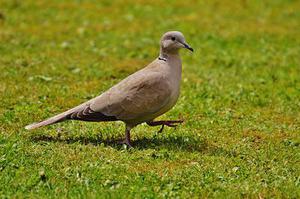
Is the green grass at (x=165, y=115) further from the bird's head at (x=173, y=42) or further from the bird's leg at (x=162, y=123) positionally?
the bird's head at (x=173, y=42)

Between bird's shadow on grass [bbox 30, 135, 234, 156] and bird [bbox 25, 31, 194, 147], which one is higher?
bird [bbox 25, 31, 194, 147]

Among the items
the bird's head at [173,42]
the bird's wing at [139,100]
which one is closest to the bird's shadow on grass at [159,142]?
the bird's wing at [139,100]

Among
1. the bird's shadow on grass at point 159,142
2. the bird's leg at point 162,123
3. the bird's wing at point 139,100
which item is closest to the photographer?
the bird's wing at point 139,100

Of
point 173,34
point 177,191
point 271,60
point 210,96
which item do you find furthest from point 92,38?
point 177,191

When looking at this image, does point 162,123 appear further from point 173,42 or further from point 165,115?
point 165,115

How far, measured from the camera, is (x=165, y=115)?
9977 millimetres

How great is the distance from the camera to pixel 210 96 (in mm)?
10961

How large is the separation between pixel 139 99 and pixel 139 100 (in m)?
0.01

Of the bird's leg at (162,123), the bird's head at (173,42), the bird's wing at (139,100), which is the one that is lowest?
the bird's leg at (162,123)

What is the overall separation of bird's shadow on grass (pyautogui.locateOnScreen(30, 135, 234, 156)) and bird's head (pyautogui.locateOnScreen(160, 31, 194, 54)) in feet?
3.38

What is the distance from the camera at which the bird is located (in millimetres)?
8078

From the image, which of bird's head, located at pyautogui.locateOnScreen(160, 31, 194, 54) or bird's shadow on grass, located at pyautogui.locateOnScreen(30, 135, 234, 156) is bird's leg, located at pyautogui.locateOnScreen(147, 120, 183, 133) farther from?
bird's head, located at pyautogui.locateOnScreen(160, 31, 194, 54)

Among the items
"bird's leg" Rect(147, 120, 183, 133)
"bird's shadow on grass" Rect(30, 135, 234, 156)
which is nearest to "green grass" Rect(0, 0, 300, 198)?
"bird's shadow on grass" Rect(30, 135, 234, 156)

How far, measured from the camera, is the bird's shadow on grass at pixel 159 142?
8.19 m
